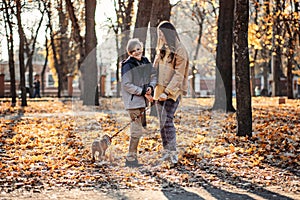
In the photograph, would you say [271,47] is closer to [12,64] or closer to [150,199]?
[12,64]

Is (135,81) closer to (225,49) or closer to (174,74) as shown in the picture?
(174,74)

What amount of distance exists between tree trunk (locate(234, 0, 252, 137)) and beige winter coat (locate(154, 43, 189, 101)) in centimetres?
262

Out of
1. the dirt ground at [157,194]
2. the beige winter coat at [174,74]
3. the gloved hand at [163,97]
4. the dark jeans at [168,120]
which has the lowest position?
the dirt ground at [157,194]

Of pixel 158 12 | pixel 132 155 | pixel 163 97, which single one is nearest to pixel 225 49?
pixel 158 12

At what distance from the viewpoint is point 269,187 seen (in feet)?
21.2

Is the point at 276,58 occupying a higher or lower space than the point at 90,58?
higher

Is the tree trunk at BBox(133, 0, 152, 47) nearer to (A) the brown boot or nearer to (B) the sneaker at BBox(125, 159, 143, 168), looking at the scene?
(A) the brown boot

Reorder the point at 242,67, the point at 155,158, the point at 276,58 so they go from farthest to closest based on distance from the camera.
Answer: the point at 276,58
the point at 242,67
the point at 155,158

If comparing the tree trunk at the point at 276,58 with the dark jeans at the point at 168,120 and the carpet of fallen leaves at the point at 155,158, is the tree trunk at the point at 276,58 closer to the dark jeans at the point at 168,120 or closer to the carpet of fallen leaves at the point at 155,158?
the carpet of fallen leaves at the point at 155,158

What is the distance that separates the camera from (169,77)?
25.7ft

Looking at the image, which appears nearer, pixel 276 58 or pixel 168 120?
pixel 168 120

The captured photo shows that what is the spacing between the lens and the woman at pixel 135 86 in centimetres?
759

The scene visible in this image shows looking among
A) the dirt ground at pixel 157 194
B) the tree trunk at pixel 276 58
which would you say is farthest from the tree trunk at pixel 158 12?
the tree trunk at pixel 276 58

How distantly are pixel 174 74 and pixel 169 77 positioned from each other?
11cm
